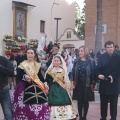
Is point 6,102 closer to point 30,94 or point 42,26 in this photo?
point 30,94

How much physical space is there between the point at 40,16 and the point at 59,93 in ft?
71.2

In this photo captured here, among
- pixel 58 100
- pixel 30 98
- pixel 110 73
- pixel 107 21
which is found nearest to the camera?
pixel 30 98

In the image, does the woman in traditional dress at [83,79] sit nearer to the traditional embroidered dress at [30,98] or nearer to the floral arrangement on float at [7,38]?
the traditional embroidered dress at [30,98]

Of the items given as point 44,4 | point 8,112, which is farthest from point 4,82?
point 44,4

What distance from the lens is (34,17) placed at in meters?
27.2

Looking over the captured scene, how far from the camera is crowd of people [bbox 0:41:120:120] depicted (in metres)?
6.57

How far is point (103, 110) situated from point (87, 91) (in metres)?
0.60

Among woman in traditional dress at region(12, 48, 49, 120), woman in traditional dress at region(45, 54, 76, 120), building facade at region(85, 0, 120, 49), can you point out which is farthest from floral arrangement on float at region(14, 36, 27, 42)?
woman in traditional dress at region(12, 48, 49, 120)

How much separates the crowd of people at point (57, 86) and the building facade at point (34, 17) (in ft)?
54.8

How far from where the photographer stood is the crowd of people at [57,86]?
21.6ft

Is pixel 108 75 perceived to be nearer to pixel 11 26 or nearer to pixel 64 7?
pixel 11 26

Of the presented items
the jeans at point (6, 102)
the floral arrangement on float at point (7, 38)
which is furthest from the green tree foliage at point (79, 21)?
the jeans at point (6, 102)

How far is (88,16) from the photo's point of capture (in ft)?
81.4

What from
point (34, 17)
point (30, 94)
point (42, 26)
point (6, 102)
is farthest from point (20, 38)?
point (6, 102)
